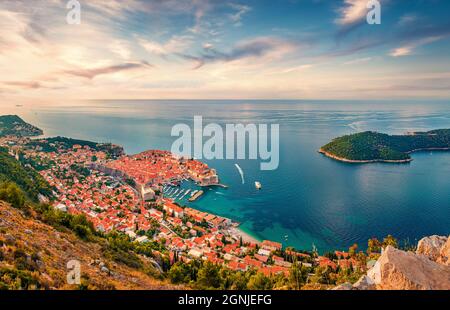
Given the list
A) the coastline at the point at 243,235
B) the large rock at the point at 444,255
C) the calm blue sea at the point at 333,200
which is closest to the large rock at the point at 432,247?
the large rock at the point at 444,255

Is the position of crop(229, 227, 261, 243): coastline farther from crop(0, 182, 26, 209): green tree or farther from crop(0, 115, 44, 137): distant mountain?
crop(0, 115, 44, 137): distant mountain

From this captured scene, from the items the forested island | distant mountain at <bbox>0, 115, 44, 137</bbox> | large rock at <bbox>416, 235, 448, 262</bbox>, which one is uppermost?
distant mountain at <bbox>0, 115, 44, 137</bbox>

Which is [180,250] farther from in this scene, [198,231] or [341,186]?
[341,186]

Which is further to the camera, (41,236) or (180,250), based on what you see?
(180,250)

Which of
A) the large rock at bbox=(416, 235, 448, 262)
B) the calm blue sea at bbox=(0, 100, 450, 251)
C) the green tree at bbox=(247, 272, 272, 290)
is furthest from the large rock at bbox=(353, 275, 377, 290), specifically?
the calm blue sea at bbox=(0, 100, 450, 251)

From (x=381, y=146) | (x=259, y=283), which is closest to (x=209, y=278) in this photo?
(x=259, y=283)

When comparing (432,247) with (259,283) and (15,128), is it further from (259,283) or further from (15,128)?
(15,128)
